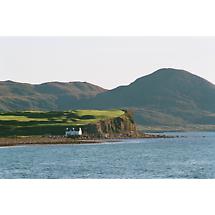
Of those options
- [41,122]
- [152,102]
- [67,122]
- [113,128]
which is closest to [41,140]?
[41,122]

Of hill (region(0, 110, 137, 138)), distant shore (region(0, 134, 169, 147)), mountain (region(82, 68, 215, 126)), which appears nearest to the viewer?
distant shore (region(0, 134, 169, 147))

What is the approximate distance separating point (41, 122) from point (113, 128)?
838 centimetres

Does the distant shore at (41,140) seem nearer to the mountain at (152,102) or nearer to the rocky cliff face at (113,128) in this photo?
the rocky cliff face at (113,128)

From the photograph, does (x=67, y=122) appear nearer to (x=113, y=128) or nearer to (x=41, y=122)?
(x=41, y=122)

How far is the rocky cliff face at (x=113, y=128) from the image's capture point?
138 feet

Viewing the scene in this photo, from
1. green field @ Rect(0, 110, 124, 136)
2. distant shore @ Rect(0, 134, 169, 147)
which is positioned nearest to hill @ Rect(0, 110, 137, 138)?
green field @ Rect(0, 110, 124, 136)

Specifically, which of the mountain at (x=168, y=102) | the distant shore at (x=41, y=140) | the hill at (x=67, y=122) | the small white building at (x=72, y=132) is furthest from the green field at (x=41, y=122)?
the mountain at (x=168, y=102)

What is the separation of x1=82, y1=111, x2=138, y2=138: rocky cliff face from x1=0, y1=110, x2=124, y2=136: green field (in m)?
0.80

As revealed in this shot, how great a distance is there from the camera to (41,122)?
37781 mm

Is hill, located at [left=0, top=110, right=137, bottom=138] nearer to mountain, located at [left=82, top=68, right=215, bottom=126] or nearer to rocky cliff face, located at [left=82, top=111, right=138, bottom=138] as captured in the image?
rocky cliff face, located at [left=82, top=111, right=138, bottom=138]

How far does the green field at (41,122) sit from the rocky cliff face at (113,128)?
80cm

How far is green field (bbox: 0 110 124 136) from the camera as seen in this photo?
121 feet
